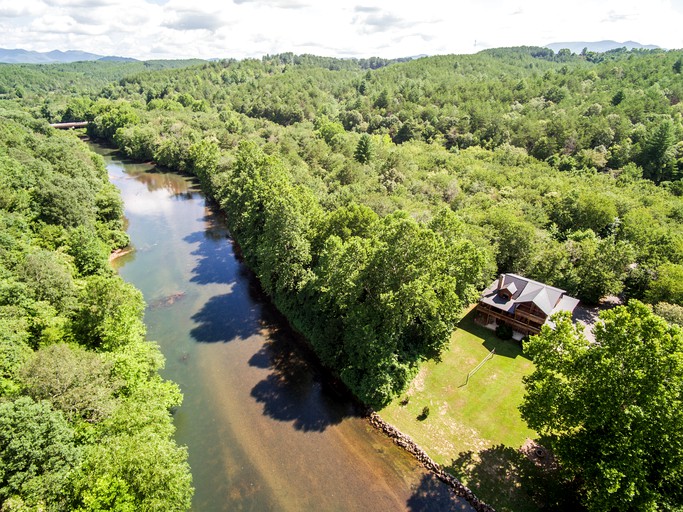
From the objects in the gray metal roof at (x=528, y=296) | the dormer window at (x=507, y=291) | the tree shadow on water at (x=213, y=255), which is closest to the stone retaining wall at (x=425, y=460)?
the gray metal roof at (x=528, y=296)

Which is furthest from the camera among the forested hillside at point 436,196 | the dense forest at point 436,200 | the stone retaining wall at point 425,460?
the forested hillside at point 436,196

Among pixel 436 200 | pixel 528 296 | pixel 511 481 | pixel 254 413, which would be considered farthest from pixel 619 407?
pixel 436 200

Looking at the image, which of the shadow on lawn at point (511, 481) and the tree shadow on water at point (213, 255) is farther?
the tree shadow on water at point (213, 255)

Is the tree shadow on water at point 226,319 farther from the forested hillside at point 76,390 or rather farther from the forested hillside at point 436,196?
the forested hillside at point 76,390

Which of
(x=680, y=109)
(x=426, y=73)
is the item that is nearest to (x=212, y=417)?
(x=680, y=109)

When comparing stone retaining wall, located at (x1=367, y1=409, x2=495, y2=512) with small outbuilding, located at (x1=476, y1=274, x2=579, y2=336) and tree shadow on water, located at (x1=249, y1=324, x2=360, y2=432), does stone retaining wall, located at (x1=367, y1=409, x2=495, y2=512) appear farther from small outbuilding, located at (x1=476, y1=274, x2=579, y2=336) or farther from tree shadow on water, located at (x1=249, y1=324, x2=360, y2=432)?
small outbuilding, located at (x1=476, y1=274, x2=579, y2=336)

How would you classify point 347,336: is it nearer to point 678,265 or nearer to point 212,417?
point 212,417

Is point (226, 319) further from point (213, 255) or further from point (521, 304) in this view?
point (521, 304)
